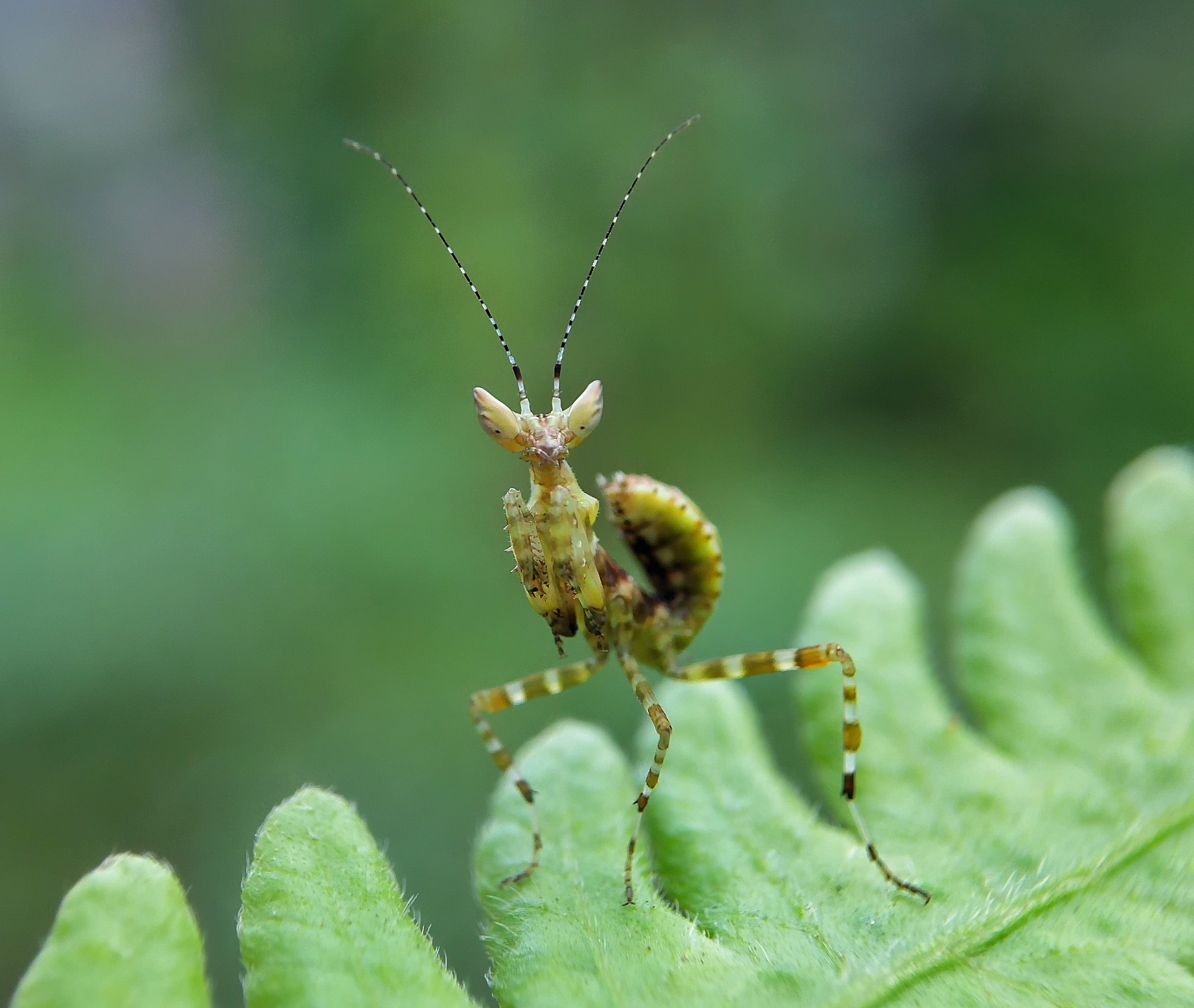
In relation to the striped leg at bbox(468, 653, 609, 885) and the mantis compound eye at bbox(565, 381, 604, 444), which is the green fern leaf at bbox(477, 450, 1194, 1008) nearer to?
the striped leg at bbox(468, 653, 609, 885)

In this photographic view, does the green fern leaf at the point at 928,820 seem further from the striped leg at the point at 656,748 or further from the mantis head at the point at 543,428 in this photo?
the mantis head at the point at 543,428

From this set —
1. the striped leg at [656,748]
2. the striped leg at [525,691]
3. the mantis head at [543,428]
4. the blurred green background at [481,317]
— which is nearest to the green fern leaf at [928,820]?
the striped leg at [656,748]

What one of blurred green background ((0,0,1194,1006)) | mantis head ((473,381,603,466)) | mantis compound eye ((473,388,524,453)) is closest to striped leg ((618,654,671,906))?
mantis head ((473,381,603,466))

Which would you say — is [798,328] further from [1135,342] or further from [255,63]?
[255,63]

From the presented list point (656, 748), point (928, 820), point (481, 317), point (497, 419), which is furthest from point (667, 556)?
point (481, 317)

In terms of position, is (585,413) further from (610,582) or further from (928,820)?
(928,820)

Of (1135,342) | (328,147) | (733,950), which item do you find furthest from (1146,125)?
(733,950)
